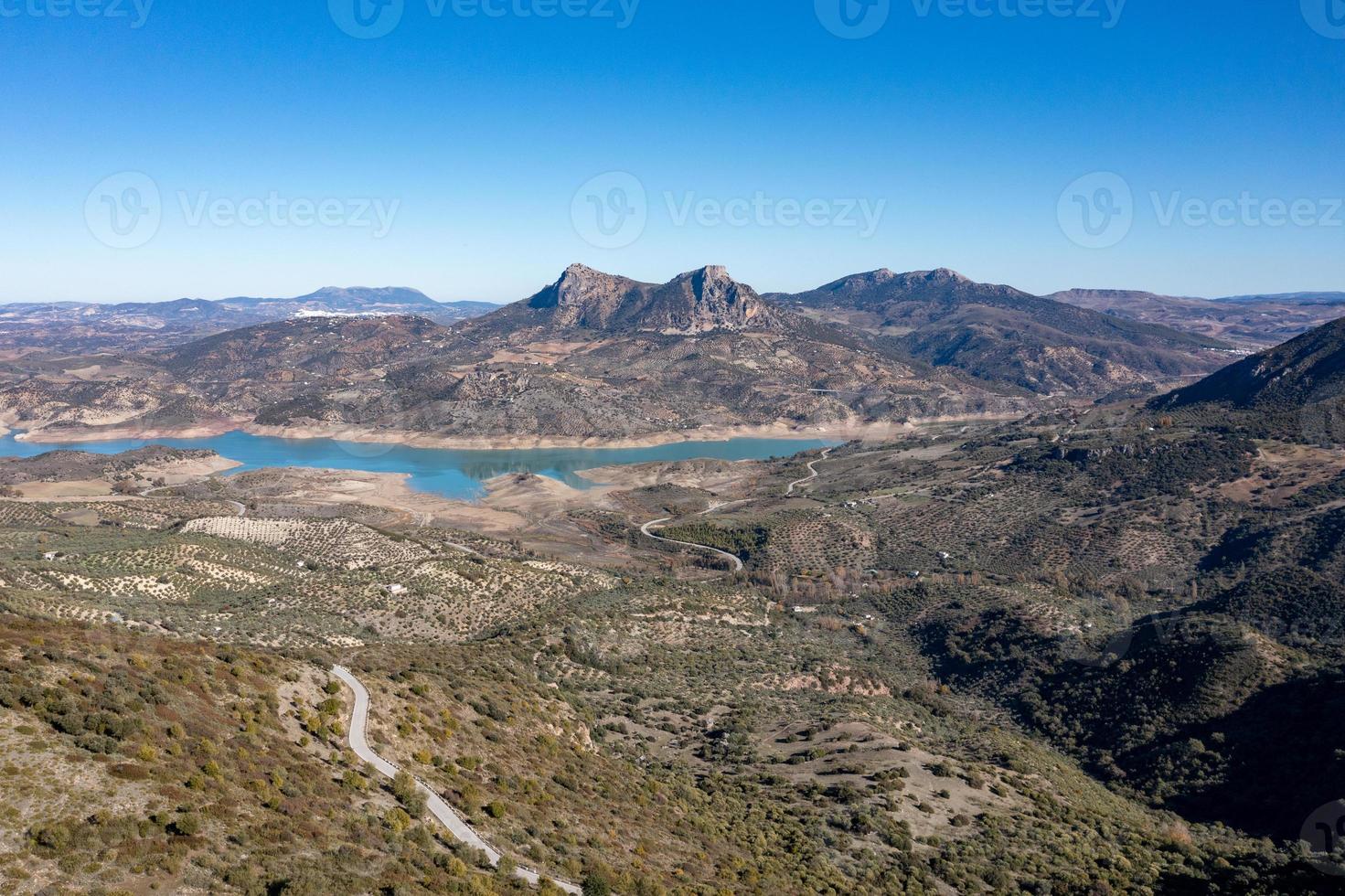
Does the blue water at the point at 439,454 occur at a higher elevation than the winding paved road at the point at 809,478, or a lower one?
lower

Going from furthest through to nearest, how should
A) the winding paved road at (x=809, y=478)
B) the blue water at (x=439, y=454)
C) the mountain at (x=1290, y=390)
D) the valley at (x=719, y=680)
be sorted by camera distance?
the blue water at (x=439, y=454)
the winding paved road at (x=809, y=478)
the mountain at (x=1290, y=390)
the valley at (x=719, y=680)

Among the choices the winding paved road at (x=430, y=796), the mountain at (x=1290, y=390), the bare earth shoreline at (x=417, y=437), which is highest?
the mountain at (x=1290, y=390)

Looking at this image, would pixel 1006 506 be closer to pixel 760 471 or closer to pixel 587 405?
pixel 760 471

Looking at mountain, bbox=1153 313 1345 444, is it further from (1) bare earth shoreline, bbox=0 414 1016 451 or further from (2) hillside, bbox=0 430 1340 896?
(1) bare earth shoreline, bbox=0 414 1016 451

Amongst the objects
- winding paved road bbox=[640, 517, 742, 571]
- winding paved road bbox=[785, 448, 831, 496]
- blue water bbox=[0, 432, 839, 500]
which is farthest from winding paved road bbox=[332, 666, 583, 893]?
blue water bbox=[0, 432, 839, 500]

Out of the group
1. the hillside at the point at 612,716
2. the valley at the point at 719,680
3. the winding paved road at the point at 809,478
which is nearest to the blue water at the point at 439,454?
the winding paved road at the point at 809,478

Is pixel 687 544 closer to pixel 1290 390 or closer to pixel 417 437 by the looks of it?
pixel 1290 390

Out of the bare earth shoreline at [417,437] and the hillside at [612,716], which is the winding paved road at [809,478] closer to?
the bare earth shoreline at [417,437]

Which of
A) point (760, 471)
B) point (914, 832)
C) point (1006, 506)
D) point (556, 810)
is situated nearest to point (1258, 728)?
point (914, 832)
